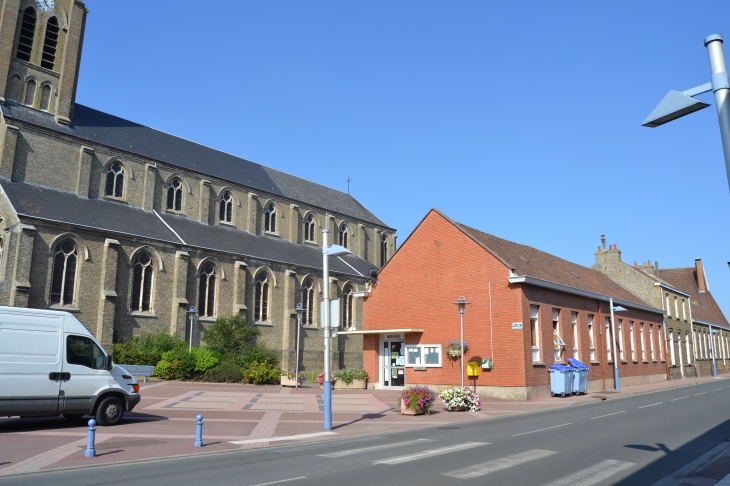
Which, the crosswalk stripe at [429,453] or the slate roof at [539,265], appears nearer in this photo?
the crosswalk stripe at [429,453]

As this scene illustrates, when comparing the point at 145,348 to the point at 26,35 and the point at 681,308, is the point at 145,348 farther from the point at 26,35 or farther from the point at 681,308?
the point at 681,308

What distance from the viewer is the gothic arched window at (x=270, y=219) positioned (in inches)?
1918

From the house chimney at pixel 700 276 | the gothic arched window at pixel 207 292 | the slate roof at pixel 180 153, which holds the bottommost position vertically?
the gothic arched window at pixel 207 292

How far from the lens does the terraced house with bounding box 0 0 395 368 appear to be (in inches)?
1245

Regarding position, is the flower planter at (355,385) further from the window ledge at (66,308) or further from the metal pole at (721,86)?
the metal pole at (721,86)

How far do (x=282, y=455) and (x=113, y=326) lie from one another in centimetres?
2588

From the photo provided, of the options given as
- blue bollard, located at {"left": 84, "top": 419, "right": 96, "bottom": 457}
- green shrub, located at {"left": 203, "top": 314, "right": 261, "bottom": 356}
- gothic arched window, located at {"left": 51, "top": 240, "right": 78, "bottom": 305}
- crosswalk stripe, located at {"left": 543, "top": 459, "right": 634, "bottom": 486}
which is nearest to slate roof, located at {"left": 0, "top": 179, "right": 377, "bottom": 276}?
gothic arched window, located at {"left": 51, "top": 240, "right": 78, "bottom": 305}

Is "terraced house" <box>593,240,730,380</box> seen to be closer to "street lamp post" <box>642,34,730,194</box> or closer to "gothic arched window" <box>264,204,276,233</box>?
"gothic arched window" <box>264,204,276,233</box>

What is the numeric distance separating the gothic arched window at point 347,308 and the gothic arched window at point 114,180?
64.5 feet

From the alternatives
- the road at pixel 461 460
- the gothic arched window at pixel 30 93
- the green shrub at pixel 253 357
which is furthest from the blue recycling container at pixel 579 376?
the gothic arched window at pixel 30 93

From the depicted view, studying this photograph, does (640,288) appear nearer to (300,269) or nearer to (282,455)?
(300,269)

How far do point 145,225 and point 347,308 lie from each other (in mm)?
19002

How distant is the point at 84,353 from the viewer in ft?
44.0

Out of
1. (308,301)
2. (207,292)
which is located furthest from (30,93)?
(308,301)
